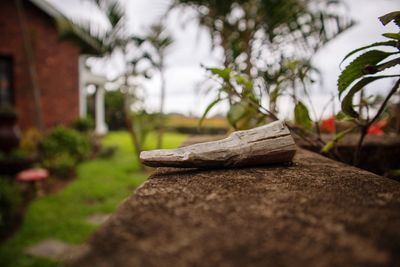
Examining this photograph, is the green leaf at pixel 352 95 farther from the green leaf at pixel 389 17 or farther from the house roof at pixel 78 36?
the house roof at pixel 78 36

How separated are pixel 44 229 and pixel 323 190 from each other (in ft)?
12.2

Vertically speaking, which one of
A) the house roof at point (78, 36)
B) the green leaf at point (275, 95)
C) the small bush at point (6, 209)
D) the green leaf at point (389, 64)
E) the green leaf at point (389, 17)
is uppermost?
the house roof at point (78, 36)

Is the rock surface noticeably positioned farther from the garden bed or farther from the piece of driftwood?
the garden bed

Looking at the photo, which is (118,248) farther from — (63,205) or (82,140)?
(82,140)

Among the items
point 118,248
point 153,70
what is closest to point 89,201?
point 153,70

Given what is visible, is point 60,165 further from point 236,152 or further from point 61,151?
point 236,152

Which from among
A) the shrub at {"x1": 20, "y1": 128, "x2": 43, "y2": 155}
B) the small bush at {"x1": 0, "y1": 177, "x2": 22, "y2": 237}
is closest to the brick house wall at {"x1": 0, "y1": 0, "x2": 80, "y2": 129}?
the shrub at {"x1": 20, "y1": 128, "x2": 43, "y2": 155}

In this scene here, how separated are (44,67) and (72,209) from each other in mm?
5601

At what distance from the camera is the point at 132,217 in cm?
48

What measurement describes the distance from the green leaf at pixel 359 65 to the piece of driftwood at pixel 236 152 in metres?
0.24

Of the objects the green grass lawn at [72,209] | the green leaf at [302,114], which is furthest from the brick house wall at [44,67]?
the green leaf at [302,114]

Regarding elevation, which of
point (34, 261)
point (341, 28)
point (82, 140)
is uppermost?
point (341, 28)

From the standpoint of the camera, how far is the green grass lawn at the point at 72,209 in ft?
9.49

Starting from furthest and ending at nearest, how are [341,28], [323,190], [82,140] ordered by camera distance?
[82,140]
[341,28]
[323,190]
